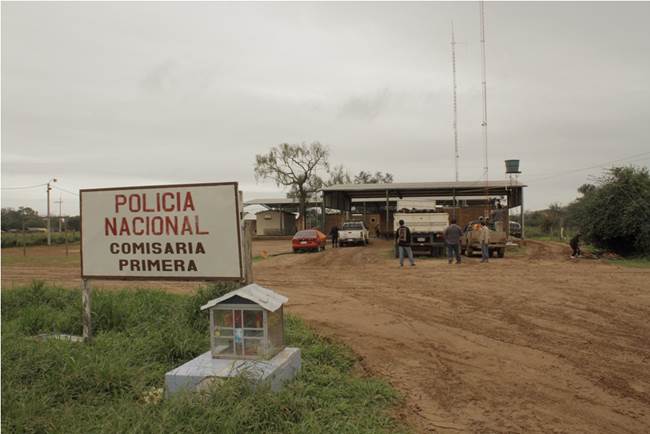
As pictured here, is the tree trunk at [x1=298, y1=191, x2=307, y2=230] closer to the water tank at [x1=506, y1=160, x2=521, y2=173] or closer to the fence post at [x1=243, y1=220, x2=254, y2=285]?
the water tank at [x1=506, y1=160, x2=521, y2=173]

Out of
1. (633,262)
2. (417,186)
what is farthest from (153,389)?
(417,186)

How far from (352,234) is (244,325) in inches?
1106

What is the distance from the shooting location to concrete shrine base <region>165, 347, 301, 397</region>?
4816mm

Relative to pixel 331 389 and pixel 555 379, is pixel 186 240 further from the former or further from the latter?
pixel 555 379

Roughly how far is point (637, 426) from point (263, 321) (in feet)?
11.9

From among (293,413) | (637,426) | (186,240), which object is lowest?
(637,426)

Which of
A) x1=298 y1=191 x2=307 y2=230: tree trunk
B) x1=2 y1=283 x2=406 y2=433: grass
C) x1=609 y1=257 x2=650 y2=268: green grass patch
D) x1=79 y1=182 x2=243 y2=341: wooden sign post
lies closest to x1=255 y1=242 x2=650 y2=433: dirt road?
x1=2 y1=283 x2=406 y2=433: grass

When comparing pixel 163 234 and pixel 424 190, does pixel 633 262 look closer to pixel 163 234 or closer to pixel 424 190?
pixel 163 234

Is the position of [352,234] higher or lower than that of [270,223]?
lower

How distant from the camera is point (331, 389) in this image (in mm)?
5254

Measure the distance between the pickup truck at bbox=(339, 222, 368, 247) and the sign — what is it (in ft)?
87.8

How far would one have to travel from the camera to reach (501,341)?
765 cm

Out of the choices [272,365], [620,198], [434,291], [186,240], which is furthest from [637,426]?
[620,198]

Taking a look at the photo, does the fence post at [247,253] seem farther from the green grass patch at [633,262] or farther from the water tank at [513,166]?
the water tank at [513,166]
